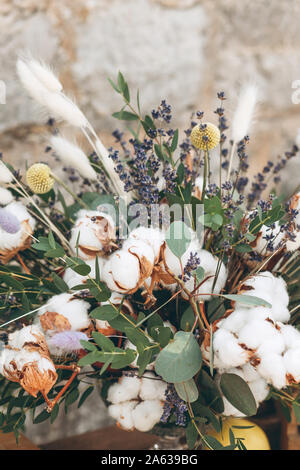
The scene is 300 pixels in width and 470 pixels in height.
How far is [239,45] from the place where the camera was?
1.05m

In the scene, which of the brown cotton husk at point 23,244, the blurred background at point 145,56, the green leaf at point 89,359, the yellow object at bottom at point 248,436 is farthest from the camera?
the blurred background at point 145,56

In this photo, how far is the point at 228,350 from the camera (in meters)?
0.44

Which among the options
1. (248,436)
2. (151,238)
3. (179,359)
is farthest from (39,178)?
(248,436)

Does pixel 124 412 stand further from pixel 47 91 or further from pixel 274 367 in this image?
pixel 47 91

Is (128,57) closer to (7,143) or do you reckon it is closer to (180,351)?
(7,143)

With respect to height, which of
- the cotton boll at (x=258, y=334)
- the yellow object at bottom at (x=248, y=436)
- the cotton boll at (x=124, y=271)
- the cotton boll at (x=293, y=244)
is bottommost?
the yellow object at bottom at (x=248, y=436)

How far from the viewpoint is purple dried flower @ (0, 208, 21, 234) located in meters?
0.46

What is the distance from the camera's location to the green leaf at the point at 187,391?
1.51 feet

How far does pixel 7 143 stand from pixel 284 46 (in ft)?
2.35

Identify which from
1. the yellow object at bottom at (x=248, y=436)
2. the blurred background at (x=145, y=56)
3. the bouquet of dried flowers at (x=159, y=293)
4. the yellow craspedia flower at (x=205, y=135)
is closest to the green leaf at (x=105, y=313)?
the bouquet of dried flowers at (x=159, y=293)

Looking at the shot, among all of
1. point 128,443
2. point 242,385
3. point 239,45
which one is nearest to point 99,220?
point 242,385

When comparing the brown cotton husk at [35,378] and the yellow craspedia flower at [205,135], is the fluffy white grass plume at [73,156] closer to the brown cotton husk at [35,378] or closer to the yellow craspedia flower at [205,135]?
the yellow craspedia flower at [205,135]

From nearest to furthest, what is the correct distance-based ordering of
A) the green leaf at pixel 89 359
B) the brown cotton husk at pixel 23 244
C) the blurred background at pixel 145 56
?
the green leaf at pixel 89 359 < the brown cotton husk at pixel 23 244 < the blurred background at pixel 145 56
